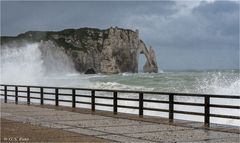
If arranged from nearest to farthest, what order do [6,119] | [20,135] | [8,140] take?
[8,140]
[20,135]
[6,119]

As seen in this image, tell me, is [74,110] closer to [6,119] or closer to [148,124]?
[6,119]

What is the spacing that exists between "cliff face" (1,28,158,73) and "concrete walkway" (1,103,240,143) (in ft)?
506

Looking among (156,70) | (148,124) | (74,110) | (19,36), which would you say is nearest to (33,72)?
(74,110)

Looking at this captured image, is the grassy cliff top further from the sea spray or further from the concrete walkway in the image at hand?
the concrete walkway

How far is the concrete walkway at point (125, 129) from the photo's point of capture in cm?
1166

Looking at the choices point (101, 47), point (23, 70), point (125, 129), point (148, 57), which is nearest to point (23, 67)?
point (23, 70)

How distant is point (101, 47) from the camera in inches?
7106

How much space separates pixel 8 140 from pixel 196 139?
14.7 ft

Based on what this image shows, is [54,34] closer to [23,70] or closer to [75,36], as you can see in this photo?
[75,36]

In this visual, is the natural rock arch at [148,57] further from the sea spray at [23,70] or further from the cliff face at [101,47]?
the sea spray at [23,70]

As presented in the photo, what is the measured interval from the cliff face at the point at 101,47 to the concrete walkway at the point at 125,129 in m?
154

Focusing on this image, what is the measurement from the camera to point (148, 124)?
14836mm

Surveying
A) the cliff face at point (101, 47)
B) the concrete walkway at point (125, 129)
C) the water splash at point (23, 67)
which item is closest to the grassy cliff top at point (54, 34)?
the cliff face at point (101, 47)

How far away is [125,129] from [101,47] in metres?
168
